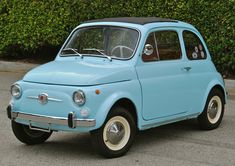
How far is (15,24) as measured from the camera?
48.6ft

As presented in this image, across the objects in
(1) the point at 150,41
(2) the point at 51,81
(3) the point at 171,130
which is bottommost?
(3) the point at 171,130

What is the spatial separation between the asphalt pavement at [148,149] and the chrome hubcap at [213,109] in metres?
0.25

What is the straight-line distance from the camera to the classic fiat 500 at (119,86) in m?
6.14

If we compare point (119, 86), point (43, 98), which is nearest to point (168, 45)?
point (119, 86)

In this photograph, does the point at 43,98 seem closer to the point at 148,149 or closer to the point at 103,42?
the point at 103,42

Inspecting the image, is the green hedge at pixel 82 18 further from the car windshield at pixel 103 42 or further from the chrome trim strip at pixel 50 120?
the chrome trim strip at pixel 50 120

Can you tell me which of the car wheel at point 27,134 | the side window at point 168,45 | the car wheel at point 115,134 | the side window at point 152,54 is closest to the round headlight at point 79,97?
the car wheel at point 115,134

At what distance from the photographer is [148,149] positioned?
6781 mm

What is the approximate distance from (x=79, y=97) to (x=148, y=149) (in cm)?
→ 129

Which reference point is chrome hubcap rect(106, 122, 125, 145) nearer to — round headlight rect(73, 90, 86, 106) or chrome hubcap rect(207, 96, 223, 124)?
round headlight rect(73, 90, 86, 106)

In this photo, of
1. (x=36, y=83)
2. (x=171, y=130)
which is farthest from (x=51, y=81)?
(x=171, y=130)

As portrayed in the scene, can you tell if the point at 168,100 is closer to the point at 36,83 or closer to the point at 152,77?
the point at 152,77

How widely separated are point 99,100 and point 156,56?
1334 millimetres

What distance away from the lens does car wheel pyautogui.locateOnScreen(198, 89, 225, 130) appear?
7.79 m
